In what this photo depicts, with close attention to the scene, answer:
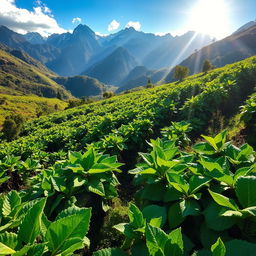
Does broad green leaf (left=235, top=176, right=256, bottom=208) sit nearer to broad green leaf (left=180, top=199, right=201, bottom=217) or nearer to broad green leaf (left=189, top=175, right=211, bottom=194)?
broad green leaf (left=189, top=175, right=211, bottom=194)

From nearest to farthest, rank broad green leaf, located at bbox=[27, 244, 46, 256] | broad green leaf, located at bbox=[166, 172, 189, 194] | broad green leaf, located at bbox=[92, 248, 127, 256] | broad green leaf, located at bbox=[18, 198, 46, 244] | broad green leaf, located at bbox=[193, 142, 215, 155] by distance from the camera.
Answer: broad green leaf, located at bbox=[27, 244, 46, 256], broad green leaf, located at bbox=[18, 198, 46, 244], broad green leaf, located at bbox=[92, 248, 127, 256], broad green leaf, located at bbox=[166, 172, 189, 194], broad green leaf, located at bbox=[193, 142, 215, 155]

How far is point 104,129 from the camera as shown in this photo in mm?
10805

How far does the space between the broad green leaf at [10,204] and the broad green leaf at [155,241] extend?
1.91m

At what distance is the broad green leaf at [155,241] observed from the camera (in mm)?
1803

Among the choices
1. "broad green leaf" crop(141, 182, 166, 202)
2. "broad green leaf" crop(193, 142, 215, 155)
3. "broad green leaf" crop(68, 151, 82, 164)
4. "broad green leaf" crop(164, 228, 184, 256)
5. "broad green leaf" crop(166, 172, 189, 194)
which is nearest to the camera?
"broad green leaf" crop(164, 228, 184, 256)

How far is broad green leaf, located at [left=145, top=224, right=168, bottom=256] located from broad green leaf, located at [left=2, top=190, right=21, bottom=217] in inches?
75.1

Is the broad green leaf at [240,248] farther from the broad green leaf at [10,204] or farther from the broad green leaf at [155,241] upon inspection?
the broad green leaf at [10,204]

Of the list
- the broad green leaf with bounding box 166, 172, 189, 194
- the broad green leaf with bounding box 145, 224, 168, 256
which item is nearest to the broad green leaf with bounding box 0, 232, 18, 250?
the broad green leaf with bounding box 145, 224, 168, 256

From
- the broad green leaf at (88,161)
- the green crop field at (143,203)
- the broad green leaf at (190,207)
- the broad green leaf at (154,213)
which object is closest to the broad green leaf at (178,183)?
the green crop field at (143,203)

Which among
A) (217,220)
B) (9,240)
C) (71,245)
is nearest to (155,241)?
(71,245)

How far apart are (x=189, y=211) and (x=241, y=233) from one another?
25.7 inches

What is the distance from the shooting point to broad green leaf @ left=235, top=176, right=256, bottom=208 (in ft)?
7.43

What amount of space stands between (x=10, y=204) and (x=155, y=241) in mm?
2120

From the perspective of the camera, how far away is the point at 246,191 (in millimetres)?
2299
